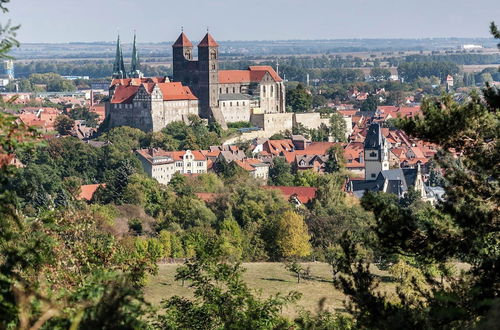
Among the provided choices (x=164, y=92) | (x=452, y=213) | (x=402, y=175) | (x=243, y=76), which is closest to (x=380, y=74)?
(x=243, y=76)

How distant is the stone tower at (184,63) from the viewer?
243 ft

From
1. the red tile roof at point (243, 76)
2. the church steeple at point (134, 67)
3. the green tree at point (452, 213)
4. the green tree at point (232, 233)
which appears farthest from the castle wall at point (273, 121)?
the green tree at point (452, 213)

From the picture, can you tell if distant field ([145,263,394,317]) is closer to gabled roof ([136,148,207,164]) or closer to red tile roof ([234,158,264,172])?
red tile roof ([234,158,264,172])

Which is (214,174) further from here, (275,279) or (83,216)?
(83,216)

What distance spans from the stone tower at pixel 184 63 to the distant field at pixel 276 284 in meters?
40.3

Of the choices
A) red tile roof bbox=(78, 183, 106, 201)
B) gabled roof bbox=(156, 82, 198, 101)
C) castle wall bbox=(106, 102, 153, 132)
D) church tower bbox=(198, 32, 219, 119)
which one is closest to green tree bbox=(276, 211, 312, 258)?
red tile roof bbox=(78, 183, 106, 201)

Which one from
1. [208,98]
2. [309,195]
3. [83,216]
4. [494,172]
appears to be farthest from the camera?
[208,98]

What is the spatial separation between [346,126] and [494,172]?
72620 mm

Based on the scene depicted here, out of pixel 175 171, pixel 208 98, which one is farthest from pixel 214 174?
pixel 208 98

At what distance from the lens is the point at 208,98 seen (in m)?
71.8

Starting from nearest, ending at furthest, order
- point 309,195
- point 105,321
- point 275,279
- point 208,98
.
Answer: point 105,321
point 275,279
point 309,195
point 208,98

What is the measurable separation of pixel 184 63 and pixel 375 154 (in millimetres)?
16615

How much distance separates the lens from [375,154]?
63406mm

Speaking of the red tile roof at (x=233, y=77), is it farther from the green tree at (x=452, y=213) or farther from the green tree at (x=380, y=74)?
the green tree at (x=380, y=74)
